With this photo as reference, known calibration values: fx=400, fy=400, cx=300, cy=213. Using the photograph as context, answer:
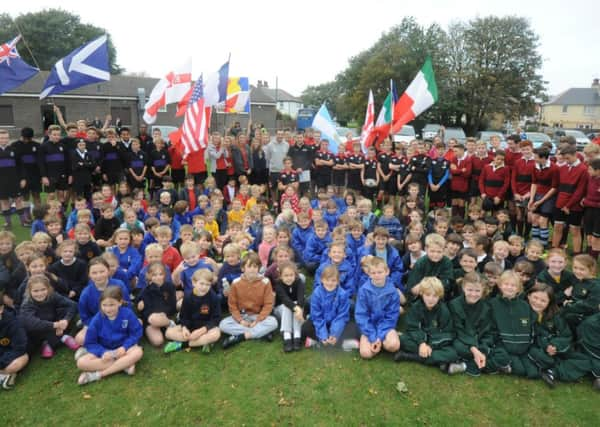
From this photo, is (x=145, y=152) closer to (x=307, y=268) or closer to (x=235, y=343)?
(x=307, y=268)

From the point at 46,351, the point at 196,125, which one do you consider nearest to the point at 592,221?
the point at 196,125

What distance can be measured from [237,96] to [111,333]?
912 cm

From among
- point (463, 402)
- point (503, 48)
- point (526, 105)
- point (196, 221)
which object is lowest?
point (463, 402)

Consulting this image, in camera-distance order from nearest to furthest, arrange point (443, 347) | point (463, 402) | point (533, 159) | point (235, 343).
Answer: point (463, 402) < point (443, 347) < point (235, 343) < point (533, 159)

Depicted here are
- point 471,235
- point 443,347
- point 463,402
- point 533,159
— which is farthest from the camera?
point 533,159

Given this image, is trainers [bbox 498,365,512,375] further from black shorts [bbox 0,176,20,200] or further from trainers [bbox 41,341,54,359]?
black shorts [bbox 0,176,20,200]

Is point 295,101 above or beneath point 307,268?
above

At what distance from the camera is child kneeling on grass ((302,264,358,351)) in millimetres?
4551

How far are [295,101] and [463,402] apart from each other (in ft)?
259

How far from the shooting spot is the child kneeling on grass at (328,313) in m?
4.55

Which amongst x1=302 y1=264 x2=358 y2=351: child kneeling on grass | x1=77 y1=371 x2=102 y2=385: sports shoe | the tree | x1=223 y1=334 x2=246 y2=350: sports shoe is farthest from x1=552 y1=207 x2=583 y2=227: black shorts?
the tree

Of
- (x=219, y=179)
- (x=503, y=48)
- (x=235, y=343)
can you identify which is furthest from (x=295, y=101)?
(x=235, y=343)

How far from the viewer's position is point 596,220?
632 centimetres

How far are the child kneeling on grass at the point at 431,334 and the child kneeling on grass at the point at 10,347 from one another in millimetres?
3799
